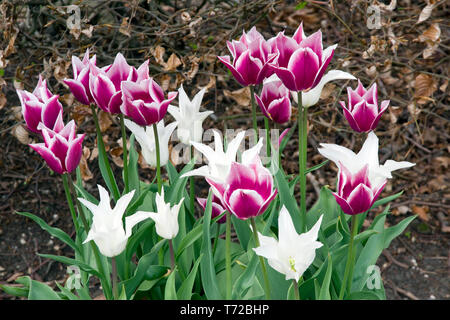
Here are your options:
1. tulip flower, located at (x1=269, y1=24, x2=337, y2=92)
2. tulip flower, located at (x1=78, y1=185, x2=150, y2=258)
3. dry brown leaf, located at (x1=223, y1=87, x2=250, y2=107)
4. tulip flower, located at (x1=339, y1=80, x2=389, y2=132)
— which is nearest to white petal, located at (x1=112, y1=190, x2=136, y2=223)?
tulip flower, located at (x1=78, y1=185, x2=150, y2=258)

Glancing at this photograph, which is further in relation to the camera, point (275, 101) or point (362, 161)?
point (275, 101)

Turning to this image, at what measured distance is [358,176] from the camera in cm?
105

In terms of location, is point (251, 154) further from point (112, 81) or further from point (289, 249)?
point (112, 81)

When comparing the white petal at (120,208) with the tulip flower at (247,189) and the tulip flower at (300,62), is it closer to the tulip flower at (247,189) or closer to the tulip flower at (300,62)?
the tulip flower at (247,189)

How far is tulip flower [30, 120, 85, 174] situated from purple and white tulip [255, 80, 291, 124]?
43cm

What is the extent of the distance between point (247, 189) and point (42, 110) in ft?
1.67

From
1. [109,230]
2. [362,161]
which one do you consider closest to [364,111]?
[362,161]

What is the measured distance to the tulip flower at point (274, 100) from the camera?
1372mm

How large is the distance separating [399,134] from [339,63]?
70 centimetres

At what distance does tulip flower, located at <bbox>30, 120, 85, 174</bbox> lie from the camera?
117 cm

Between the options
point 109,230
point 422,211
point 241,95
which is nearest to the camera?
point 109,230

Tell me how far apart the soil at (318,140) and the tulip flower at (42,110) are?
103 centimetres

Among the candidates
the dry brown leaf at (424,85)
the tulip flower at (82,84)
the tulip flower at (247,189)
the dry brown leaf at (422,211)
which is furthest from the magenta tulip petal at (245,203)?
the dry brown leaf at (422,211)
